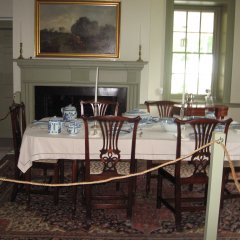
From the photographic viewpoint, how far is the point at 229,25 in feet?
21.2

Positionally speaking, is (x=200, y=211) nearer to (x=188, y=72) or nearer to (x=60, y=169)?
(x=60, y=169)

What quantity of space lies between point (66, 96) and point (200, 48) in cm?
234

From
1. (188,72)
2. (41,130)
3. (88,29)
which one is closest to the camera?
(41,130)

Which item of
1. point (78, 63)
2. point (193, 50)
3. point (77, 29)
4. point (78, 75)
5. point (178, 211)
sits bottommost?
point (178, 211)

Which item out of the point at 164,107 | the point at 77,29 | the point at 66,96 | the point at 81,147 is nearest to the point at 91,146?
the point at 81,147

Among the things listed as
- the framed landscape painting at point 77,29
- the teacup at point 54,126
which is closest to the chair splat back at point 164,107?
the framed landscape painting at point 77,29

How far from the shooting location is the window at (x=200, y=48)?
21.3ft

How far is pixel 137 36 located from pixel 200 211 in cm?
326

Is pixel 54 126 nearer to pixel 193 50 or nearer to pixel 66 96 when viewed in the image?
pixel 66 96

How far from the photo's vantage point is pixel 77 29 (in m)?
6.17

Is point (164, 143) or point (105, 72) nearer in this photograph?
point (164, 143)

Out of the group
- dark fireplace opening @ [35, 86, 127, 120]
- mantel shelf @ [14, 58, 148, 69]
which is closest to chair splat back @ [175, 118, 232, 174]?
mantel shelf @ [14, 58, 148, 69]

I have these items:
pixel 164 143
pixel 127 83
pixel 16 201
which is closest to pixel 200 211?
pixel 164 143

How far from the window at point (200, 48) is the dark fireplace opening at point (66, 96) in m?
0.78
